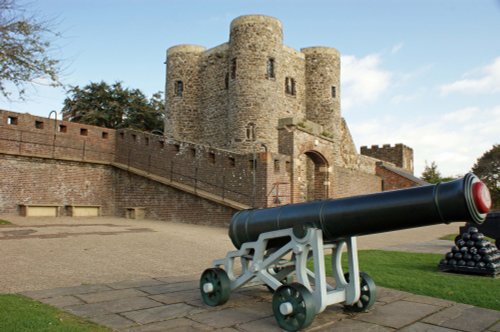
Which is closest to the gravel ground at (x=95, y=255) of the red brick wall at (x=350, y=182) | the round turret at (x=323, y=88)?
the red brick wall at (x=350, y=182)

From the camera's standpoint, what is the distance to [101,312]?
4.14 m

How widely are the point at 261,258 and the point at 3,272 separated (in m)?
4.12

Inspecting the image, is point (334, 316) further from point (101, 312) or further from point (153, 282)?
point (153, 282)

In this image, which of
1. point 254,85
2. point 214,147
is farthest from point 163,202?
point 254,85

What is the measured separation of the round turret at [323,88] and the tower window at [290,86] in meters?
1.50

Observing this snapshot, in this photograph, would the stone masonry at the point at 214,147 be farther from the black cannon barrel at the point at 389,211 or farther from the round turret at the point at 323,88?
the black cannon barrel at the point at 389,211

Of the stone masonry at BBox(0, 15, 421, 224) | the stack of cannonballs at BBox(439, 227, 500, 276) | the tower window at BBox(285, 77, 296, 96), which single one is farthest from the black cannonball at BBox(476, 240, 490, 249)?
the tower window at BBox(285, 77, 296, 96)

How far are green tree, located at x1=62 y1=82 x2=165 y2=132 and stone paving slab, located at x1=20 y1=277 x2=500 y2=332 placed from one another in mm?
29015

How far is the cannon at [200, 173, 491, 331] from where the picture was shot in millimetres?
3256

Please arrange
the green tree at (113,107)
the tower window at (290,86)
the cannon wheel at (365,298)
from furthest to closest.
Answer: the green tree at (113,107) → the tower window at (290,86) → the cannon wheel at (365,298)

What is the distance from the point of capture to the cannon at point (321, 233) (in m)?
3.26

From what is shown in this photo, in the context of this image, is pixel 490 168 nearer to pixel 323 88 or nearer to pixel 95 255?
pixel 323 88

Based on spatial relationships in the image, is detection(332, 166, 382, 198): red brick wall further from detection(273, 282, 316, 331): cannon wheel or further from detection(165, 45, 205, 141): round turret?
detection(273, 282, 316, 331): cannon wheel

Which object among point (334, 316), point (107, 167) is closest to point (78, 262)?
point (334, 316)
